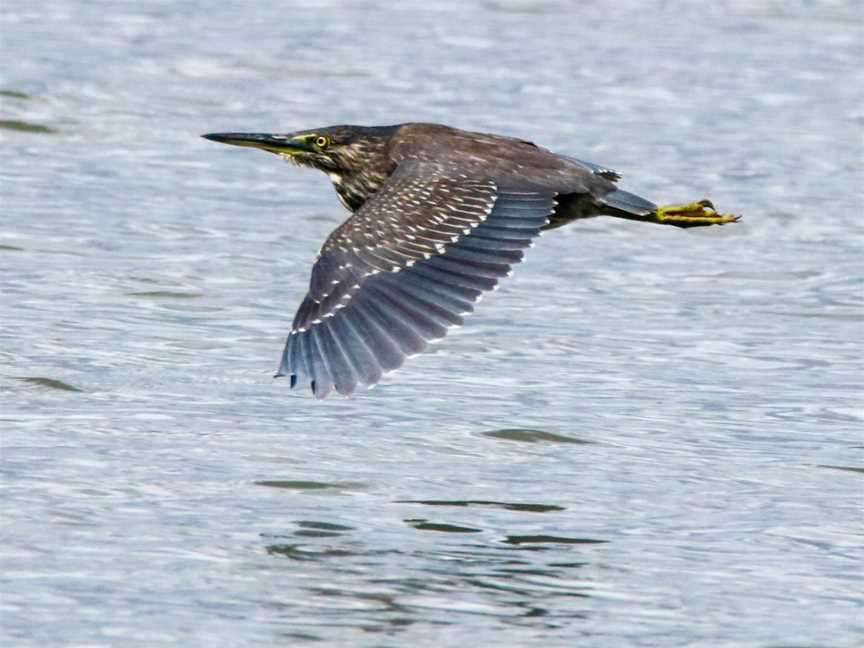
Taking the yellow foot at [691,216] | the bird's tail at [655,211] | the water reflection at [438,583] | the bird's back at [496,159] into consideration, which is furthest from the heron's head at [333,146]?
the water reflection at [438,583]

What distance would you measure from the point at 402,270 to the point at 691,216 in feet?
6.16

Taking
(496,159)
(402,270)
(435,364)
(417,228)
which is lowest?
(435,364)

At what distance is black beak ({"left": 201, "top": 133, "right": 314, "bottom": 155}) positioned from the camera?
34.1ft

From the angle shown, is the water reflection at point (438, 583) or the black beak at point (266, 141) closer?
the water reflection at point (438, 583)

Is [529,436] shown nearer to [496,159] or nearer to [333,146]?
[496,159]

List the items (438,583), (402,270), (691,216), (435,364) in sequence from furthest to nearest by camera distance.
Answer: (435,364) → (691,216) → (402,270) → (438,583)

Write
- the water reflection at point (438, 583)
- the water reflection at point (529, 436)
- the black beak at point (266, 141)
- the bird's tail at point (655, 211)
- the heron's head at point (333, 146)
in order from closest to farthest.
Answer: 1. the water reflection at point (438, 583)
2. the water reflection at point (529, 436)
3. the bird's tail at point (655, 211)
4. the heron's head at point (333, 146)
5. the black beak at point (266, 141)

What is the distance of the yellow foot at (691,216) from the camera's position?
992cm

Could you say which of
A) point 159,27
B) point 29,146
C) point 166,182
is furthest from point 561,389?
point 159,27

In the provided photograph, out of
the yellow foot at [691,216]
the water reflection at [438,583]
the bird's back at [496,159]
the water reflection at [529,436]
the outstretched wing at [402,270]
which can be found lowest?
the water reflection at [438,583]

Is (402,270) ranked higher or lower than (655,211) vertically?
lower

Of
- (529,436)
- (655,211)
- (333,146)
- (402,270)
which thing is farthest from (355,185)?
(402,270)

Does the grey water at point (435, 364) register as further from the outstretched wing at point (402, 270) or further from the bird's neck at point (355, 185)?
the bird's neck at point (355, 185)

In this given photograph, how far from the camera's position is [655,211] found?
9695mm
